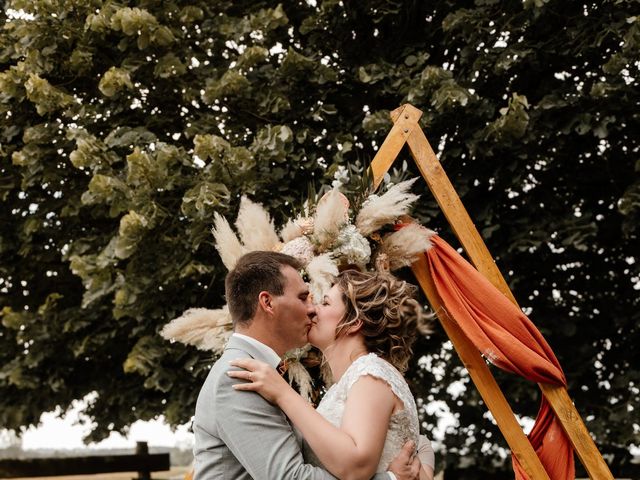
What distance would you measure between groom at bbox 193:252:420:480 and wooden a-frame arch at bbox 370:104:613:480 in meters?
1.36

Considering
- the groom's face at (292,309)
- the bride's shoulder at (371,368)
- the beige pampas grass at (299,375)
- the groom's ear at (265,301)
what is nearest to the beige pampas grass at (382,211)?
the beige pampas grass at (299,375)

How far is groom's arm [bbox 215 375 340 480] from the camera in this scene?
2498mm

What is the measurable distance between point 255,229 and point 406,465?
5.35 feet

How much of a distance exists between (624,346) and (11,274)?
6266 mm

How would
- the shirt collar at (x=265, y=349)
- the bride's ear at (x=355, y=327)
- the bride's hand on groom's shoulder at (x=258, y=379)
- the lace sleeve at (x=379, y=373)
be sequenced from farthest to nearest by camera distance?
the bride's ear at (x=355, y=327)
the lace sleeve at (x=379, y=373)
the shirt collar at (x=265, y=349)
the bride's hand on groom's shoulder at (x=258, y=379)

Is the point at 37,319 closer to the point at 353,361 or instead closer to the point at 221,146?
the point at 221,146

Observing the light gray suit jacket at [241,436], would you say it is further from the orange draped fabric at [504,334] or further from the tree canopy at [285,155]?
the tree canopy at [285,155]

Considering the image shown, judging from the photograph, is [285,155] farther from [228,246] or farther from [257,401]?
[257,401]

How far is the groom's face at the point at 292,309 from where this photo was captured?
9.35 feet

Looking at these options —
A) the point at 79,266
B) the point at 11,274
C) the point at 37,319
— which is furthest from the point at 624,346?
the point at 11,274

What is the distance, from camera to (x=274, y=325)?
2.83 m

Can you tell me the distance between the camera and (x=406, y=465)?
3.04 meters

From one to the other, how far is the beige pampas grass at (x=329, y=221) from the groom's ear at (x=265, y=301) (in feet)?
4.33

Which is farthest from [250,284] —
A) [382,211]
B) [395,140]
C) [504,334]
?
[395,140]
